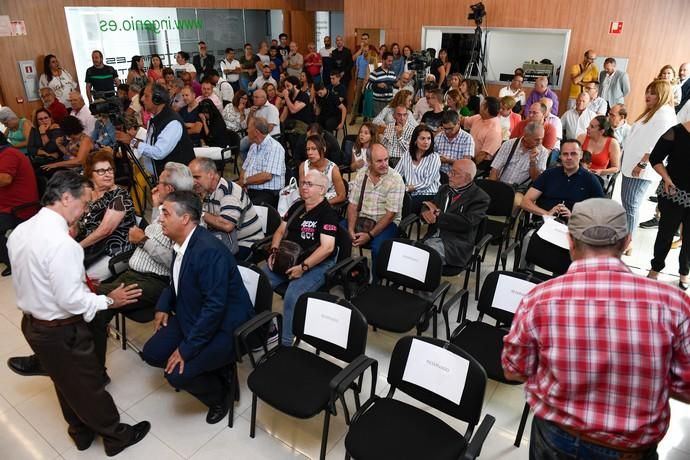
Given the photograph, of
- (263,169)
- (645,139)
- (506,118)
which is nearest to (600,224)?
(645,139)

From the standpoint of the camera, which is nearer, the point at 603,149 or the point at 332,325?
the point at 332,325

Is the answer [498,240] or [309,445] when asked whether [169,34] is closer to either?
[498,240]

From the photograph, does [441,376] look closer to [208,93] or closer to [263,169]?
[263,169]

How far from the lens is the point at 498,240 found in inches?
176

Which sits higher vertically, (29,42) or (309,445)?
(29,42)

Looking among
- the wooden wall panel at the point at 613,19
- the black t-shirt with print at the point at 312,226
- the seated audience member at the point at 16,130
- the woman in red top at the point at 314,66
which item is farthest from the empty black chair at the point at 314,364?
the woman in red top at the point at 314,66

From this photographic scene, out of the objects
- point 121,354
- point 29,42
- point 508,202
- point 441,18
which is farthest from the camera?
point 441,18

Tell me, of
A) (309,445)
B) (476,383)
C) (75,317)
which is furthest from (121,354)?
(476,383)

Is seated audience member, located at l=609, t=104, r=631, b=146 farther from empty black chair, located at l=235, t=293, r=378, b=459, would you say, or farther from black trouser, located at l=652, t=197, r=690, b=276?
empty black chair, located at l=235, t=293, r=378, b=459

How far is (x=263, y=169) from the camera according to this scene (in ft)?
15.8

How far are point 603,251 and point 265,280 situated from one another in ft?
6.42

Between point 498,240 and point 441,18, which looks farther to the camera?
point 441,18

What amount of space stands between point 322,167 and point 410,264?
58.2 inches

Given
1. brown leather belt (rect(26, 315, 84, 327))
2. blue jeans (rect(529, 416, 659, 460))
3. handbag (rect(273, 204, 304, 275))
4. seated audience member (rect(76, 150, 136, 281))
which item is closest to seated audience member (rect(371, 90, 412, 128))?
handbag (rect(273, 204, 304, 275))
